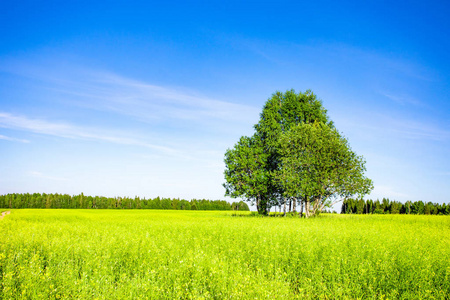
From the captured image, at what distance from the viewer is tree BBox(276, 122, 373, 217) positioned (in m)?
30.4

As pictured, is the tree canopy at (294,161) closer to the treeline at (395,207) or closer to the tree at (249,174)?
the tree at (249,174)

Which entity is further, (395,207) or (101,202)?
(101,202)

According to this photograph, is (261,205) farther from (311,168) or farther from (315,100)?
(315,100)

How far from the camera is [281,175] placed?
31.5 metres

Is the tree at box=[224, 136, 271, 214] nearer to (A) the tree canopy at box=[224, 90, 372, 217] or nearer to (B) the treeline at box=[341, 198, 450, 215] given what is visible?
(A) the tree canopy at box=[224, 90, 372, 217]

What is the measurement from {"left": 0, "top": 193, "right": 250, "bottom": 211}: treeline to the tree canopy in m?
76.0

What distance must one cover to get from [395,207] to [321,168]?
55.2m

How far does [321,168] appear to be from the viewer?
31422 mm

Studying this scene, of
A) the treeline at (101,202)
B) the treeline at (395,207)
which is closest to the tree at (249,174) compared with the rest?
the treeline at (395,207)

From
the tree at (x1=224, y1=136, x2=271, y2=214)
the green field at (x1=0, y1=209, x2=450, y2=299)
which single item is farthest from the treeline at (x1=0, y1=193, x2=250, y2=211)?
the green field at (x1=0, y1=209, x2=450, y2=299)

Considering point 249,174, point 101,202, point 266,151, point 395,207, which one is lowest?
point 101,202

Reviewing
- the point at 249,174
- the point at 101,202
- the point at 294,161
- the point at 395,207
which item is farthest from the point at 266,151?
the point at 101,202

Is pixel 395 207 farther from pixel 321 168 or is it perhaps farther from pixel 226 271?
pixel 226 271

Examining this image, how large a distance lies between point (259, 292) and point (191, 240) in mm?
7906
